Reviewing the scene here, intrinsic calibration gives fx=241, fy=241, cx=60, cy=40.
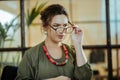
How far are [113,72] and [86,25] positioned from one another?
0.65 metres

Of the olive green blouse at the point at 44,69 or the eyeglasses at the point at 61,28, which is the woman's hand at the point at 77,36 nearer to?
the eyeglasses at the point at 61,28

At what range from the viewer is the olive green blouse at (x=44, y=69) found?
167cm

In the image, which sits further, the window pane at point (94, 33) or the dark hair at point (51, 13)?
the window pane at point (94, 33)

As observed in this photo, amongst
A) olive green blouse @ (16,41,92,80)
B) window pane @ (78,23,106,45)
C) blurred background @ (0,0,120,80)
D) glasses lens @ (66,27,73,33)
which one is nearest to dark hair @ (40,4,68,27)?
glasses lens @ (66,27,73,33)

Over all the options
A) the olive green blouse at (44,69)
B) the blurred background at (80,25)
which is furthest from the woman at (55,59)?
the blurred background at (80,25)

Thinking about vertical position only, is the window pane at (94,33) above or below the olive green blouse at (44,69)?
above

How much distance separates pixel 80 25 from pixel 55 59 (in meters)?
1.29

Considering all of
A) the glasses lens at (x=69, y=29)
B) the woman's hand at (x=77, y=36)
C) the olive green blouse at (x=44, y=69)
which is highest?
the glasses lens at (x=69, y=29)

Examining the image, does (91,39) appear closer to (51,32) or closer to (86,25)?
(86,25)

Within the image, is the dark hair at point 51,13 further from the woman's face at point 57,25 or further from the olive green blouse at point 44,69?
the olive green blouse at point 44,69

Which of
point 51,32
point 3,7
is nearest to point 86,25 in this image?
point 3,7

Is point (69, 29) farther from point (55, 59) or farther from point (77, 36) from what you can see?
point (55, 59)

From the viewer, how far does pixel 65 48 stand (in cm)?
179

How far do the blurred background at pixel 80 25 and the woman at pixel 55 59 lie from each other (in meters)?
1.12
